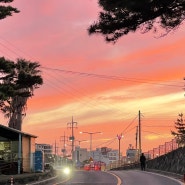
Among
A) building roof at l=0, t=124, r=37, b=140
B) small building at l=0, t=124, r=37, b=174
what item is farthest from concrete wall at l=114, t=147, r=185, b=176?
building roof at l=0, t=124, r=37, b=140

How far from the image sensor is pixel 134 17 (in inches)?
594

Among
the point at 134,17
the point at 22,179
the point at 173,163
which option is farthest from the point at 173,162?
the point at 134,17

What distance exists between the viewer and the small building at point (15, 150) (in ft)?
119

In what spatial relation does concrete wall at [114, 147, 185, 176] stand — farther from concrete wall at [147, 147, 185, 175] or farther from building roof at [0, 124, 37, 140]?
building roof at [0, 124, 37, 140]

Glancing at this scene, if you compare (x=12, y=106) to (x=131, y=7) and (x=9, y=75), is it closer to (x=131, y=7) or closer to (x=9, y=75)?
(x=9, y=75)

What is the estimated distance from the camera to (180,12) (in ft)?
48.8

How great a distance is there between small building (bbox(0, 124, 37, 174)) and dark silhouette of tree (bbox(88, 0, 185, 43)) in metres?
21.7

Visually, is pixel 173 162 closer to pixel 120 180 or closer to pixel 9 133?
pixel 120 180

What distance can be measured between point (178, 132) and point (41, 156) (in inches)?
3067

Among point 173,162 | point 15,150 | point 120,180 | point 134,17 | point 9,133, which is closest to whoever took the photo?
point 134,17

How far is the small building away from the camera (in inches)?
1428

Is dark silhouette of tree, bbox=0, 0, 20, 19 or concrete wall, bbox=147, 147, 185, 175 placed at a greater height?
dark silhouette of tree, bbox=0, 0, 20, 19

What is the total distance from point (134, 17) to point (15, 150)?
28.0 m

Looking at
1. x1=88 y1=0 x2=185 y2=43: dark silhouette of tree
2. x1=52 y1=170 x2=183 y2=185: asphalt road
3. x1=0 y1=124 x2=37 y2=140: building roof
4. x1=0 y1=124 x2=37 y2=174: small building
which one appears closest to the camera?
x1=88 y1=0 x2=185 y2=43: dark silhouette of tree
